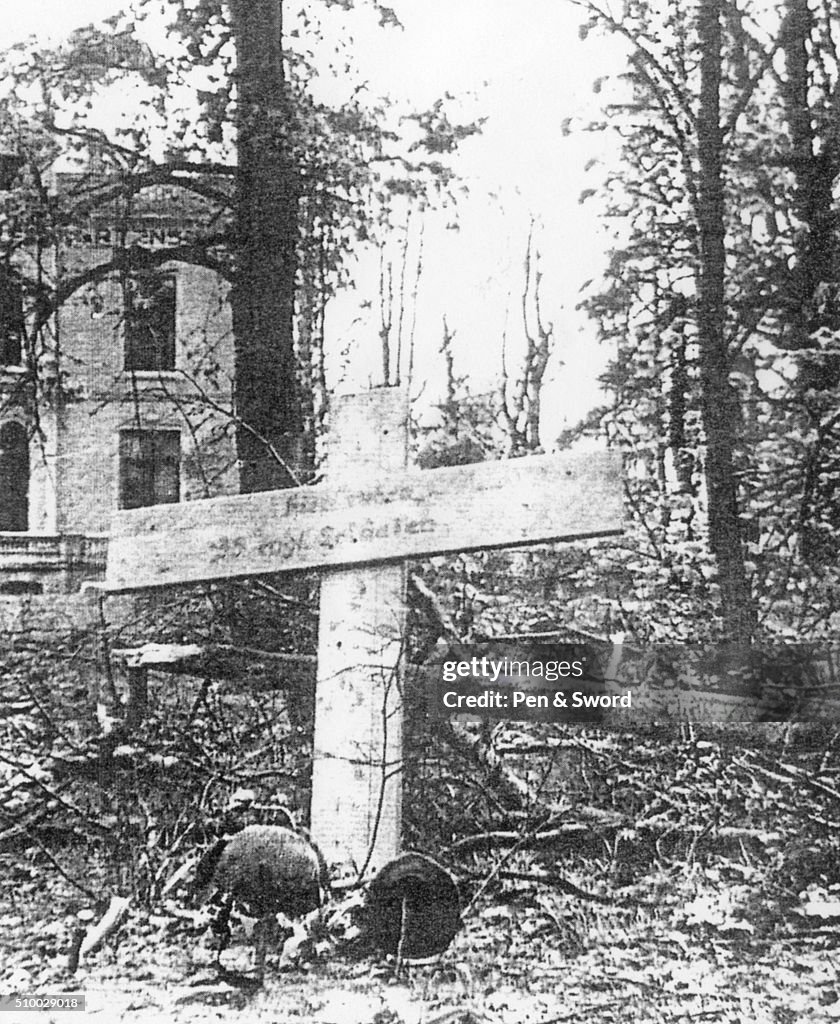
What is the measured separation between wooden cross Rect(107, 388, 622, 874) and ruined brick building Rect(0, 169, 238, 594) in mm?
114

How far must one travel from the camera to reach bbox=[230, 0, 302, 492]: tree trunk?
121 inches

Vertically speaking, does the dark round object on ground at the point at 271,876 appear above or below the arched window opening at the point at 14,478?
below

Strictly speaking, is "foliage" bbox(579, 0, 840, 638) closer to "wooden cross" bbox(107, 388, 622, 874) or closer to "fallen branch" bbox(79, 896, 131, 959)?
"wooden cross" bbox(107, 388, 622, 874)

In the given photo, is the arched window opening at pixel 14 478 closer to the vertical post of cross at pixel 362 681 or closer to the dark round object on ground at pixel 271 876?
the vertical post of cross at pixel 362 681

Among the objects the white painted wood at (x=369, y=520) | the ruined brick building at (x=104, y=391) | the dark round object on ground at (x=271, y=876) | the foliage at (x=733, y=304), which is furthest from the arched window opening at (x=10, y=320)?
the foliage at (x=733, y=304)

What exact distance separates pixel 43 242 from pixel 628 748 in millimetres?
2216

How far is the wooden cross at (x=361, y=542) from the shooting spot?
299 cm

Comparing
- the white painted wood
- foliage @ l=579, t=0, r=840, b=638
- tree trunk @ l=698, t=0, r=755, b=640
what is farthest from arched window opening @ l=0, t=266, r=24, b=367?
tree trunk @ l=698, t=0, r=755, b=640

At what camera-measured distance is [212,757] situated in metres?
3.08

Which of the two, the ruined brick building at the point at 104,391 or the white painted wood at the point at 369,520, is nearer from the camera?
the white painted wood at the point at 369,520

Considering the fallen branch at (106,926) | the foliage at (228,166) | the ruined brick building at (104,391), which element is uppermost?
the foliage at (228,166)

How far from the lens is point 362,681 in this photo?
304 centimetres

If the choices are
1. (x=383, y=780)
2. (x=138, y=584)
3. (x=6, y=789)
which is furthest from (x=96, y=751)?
(x=383, y=780)

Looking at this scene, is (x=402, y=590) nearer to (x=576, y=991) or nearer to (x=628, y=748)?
(x=628, y=748)
